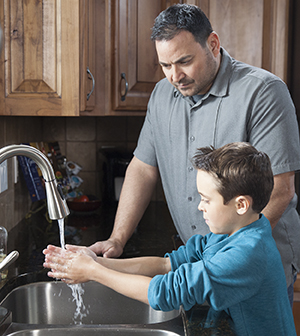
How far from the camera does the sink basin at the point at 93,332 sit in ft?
3.28

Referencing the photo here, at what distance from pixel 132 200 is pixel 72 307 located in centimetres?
41

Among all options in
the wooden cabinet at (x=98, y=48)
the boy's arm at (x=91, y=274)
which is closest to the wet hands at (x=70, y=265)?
the boy's arm at (x=91, y=274)

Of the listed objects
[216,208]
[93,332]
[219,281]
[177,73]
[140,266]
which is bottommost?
[93,332]

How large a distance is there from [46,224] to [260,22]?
4.57 ft

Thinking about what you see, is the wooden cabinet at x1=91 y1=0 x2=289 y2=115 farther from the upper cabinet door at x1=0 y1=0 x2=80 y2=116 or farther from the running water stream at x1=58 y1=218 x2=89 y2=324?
the running water stream at x1=58 y1=218 x2=89 y2=324

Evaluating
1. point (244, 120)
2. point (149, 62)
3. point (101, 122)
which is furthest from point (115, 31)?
point (244, 120)

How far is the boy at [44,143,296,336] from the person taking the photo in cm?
83

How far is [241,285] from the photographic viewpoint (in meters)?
0.83

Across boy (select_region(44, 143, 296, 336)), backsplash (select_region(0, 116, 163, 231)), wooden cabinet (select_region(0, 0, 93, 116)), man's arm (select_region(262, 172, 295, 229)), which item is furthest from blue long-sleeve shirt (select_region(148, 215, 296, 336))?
backsplash (select_region(0, 116, 163, 231))

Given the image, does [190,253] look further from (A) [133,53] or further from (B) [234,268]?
(A) [133,53]

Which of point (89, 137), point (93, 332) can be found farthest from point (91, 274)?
point (89, 137)

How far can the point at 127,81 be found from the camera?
197 cm

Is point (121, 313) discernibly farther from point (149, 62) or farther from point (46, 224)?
point (149, 62)

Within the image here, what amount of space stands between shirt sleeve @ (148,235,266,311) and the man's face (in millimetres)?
568
